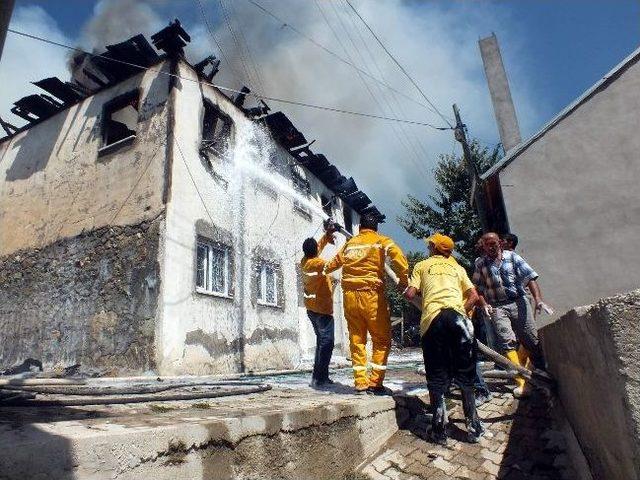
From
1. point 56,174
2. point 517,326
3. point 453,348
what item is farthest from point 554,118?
point 56,174

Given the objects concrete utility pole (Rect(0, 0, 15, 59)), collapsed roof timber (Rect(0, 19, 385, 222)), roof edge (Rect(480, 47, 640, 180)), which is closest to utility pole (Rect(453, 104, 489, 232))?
roof edge (Rect(480, 47, 640, 180))

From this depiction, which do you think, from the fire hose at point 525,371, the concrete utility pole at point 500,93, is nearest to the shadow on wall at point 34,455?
the fire hose at point 525,371

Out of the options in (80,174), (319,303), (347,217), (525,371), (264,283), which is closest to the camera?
(525,371)

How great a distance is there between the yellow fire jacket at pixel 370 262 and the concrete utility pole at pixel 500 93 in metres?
7.72

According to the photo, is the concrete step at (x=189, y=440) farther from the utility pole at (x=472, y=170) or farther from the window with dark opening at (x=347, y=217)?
the window with dark opening at (x=347, y=217)

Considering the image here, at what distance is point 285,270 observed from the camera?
11688mm

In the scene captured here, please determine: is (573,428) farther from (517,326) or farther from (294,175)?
(294,175)

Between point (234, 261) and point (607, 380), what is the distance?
8.48 meters

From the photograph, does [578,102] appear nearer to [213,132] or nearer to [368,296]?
[368,296]

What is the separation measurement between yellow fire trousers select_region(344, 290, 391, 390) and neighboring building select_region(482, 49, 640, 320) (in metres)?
4.96

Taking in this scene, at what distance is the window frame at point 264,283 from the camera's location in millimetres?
10266

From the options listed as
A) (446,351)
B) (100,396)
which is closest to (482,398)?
(446,351)

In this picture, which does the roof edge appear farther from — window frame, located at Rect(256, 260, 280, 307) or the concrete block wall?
the concrete block wall

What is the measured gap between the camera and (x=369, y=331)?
13.0 ft
